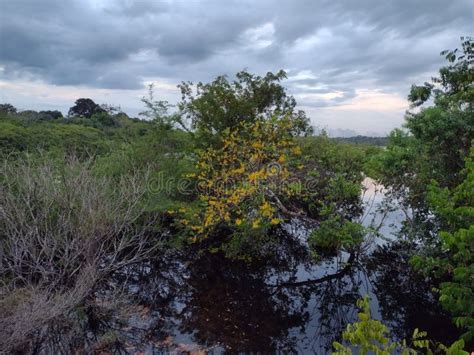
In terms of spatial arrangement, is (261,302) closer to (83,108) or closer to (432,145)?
(432,145)

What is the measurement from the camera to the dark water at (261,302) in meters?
6.74

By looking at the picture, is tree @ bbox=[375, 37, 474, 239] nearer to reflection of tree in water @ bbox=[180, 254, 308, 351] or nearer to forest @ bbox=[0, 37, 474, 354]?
forest @ bbox=[0, 37, 474, 354]

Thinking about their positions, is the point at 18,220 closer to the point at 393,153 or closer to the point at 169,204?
the point at 169,204

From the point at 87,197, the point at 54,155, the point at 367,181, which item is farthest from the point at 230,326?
the point at 54,155

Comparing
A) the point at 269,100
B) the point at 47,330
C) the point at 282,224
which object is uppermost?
the point at 269,100

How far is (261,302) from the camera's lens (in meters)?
8.33

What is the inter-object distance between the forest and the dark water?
43 mm

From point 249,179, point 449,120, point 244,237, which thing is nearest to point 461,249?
point 449,120

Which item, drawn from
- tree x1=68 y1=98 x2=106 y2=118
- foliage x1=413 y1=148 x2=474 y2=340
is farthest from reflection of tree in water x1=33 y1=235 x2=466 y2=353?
tree x1=68 y1=98 x2=106 y2=118

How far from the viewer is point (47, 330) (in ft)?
19.8

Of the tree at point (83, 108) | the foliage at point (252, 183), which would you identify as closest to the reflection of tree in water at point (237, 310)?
the foliage at point (252, 183)

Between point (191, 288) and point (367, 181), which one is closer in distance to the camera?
point (191, 288)

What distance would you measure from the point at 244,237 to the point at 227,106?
187 inches

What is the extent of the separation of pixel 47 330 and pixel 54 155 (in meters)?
6.88
